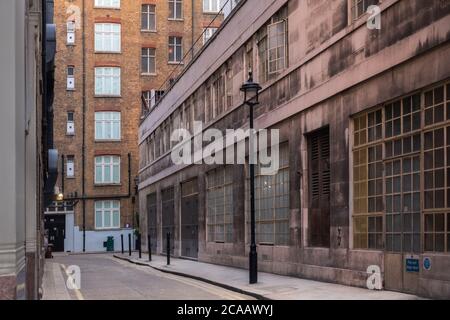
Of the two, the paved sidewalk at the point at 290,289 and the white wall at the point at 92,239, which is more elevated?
the paved sidewalk at the point at 290,289

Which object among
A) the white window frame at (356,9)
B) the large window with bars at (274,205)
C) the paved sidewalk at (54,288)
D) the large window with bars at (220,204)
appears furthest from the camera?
the large window with bars at (220,204)

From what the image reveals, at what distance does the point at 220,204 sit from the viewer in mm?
28094

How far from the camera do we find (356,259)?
49.5 feet

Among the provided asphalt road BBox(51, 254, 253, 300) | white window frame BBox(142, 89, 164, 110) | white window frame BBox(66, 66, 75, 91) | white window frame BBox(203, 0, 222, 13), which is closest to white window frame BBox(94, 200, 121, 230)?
white window frame BBox(142, 89, 164, 110)

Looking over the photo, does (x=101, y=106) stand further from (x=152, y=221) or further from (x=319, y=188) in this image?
(x=319, y=188)

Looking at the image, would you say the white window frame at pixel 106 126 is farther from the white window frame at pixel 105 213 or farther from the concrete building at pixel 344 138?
the concrete building at pixel 344 138

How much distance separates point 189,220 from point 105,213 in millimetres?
21364

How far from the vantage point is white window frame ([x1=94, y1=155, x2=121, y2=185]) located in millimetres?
54438

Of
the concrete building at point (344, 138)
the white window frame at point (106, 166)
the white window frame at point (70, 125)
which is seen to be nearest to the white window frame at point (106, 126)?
the white window frame at point (106, 166)

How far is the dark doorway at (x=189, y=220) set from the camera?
32.9 metres

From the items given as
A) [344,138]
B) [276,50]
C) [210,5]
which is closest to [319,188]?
[344,138]

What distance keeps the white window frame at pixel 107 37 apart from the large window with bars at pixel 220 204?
2803cm

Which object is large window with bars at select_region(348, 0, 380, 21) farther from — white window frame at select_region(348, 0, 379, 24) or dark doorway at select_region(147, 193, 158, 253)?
dark doorway at select_region(147, 193, 158, 253)
